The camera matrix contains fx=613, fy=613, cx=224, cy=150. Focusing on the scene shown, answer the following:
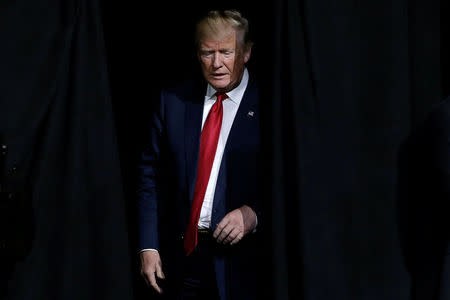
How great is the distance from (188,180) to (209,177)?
8 centimetres

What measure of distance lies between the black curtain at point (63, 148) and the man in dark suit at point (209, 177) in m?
0.28

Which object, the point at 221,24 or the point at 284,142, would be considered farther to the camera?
the point at 221,24

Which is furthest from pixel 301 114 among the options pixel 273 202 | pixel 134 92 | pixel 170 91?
pixel 134 92

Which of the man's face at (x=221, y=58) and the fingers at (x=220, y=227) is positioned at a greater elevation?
the man's face at (x=221, y=58)

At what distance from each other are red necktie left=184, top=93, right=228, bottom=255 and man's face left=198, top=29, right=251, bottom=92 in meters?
0.08

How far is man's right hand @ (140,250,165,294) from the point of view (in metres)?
2.25

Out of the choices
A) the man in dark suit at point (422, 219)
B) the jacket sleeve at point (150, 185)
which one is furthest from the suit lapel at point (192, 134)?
the man in dark suit at point (422, 219)

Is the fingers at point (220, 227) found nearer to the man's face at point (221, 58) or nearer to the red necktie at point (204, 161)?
the red necktie at point (204, 161)

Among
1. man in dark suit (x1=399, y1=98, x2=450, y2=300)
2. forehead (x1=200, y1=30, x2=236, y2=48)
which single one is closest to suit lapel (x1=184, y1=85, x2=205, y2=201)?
forehead (x1=200, y1=30, x2=236, y2=48)

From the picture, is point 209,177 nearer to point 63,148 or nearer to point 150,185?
point 150,185

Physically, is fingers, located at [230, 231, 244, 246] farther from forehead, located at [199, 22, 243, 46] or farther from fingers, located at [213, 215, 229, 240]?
forehead, located at [199, 22, 243, 46]

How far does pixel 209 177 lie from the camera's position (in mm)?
2275

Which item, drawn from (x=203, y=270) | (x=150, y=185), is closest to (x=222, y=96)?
(x=150, y=185)

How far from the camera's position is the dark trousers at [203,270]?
2246mm
